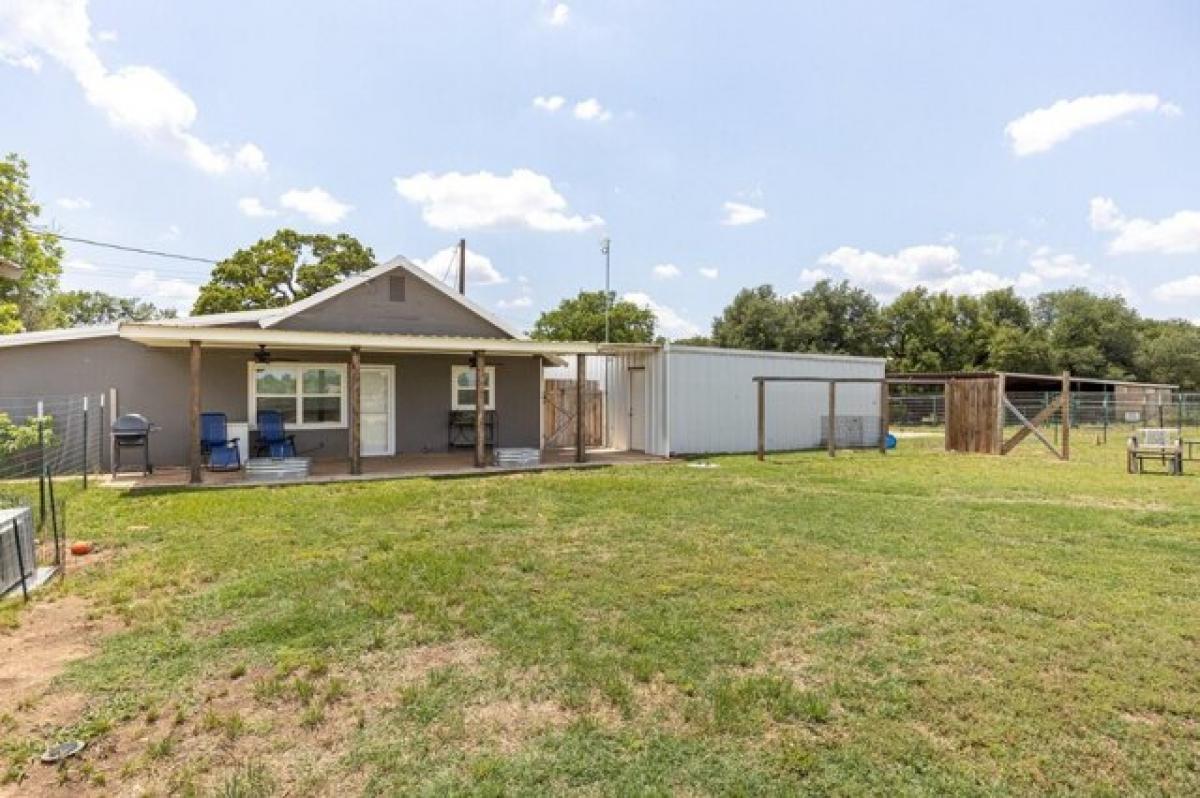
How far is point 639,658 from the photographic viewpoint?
11.6 feet

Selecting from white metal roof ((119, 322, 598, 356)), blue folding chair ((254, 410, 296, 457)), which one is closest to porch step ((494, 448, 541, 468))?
white metal roof ((119, 322, 598, 356))

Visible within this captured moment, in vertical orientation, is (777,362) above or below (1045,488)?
above

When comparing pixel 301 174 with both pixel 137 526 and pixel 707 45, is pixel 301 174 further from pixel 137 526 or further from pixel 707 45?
pixel 137 526

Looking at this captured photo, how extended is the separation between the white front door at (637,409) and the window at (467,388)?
336 centimetres

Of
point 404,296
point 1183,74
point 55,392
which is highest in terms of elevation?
point 1183,74

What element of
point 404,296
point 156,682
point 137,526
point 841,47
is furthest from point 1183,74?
point 137,526

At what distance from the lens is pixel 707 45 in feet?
43.8

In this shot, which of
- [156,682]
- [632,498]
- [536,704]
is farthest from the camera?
[632,498]

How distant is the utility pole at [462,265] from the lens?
21.4m

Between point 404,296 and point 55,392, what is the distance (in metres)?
6.05

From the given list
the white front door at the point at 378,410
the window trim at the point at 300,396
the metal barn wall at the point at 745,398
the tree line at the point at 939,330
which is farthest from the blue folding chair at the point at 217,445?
the tree line at the point at 939,330

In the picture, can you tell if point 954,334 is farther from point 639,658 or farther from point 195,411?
point 639,658

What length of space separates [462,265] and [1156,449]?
18.1 meters

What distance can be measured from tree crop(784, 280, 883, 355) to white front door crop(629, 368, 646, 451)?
28057mm
